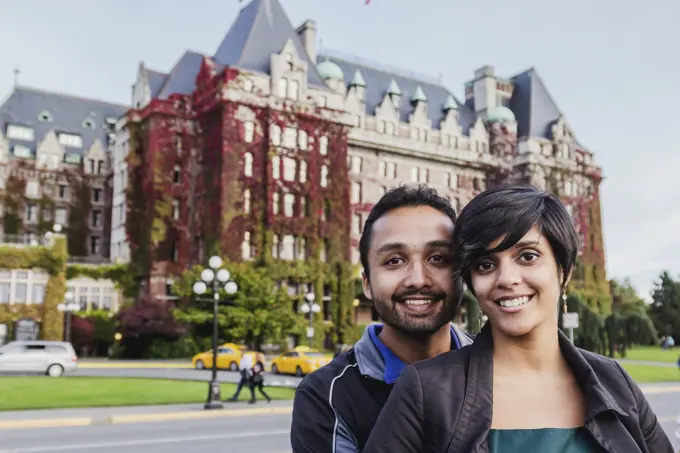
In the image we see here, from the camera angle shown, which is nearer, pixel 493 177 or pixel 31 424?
pixel 31 424

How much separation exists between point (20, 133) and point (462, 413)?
6819 centimetres

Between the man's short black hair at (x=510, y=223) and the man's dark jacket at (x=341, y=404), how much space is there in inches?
26.5

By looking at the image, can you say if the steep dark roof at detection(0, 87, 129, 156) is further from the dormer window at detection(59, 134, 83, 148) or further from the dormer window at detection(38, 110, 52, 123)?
the dormer window at detection(59, 134, 83, 148)

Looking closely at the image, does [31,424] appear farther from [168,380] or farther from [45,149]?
[45,149]

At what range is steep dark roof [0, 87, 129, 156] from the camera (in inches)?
2534

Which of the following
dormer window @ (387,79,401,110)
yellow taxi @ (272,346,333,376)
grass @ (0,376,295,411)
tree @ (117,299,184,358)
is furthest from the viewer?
dormer window @ (387,79,401,110)

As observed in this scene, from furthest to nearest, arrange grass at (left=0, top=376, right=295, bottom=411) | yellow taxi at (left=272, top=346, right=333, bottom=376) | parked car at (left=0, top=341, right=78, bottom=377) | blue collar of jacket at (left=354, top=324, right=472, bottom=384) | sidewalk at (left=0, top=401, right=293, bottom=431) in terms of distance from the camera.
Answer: yellow taxi at (left=272, top=346, right=333, bottom=376), parked car at (left=0, top=341, right=78, bottom=377), grass at (left=0, top=376, right=295, bottom=411), sidewalk at (left=0, top=401, right=293, bottom=431), blue collar of jacket at (left=354, top=324, right=472, bottom=384)

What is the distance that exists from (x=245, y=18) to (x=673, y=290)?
59016 millimetres

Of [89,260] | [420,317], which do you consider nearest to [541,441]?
[420,317]

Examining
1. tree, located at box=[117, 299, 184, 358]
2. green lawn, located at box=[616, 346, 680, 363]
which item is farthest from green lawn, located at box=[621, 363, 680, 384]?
tree, located at box=[117, 299, 184, 358]

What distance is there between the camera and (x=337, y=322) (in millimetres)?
53719

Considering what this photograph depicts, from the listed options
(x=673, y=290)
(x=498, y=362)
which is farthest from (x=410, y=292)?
(x=673, y=290)

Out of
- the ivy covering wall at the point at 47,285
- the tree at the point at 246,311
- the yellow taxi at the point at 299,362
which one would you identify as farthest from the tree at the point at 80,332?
A: the yellow taxi at the point at 299,362

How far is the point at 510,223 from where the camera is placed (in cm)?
231
